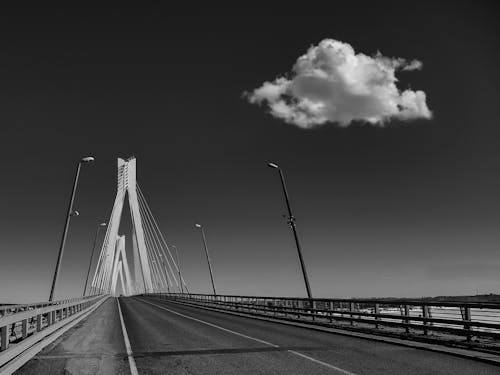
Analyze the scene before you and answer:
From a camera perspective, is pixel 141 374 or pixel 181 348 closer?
pixel 141 374

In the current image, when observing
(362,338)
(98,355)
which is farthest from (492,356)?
(98,355)

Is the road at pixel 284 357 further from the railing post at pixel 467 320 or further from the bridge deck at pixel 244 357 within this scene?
the railing post at pixel 467 320

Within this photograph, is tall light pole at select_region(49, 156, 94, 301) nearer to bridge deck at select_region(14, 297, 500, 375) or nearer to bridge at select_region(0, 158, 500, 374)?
bridge at select_region(0, 158, 500, 374)

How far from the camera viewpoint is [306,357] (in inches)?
419

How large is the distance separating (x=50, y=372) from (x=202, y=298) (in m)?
40.4

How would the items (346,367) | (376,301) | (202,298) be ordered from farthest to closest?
(202,298), (376,301), (346,367)

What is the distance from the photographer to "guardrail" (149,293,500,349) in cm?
1225

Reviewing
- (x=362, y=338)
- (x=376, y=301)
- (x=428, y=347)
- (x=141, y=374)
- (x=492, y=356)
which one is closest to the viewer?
(x=141, y=374)

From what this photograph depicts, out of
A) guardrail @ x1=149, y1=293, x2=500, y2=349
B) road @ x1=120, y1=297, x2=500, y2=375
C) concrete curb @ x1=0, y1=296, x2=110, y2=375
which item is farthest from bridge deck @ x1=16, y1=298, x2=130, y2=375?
guardrail @ x1=149, y1=293, x2=500, y2=349

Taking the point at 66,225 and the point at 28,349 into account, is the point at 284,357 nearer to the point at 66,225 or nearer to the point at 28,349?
the point at 28,349

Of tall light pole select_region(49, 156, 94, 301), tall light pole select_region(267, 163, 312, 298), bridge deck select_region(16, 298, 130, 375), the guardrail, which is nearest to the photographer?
bridge deck select_region(16, 298, 130, 375)

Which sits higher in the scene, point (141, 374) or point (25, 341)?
point (25, 341)

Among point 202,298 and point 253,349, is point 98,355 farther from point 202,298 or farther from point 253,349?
point 202,298

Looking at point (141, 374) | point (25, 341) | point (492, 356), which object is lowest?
point (492, 356)
